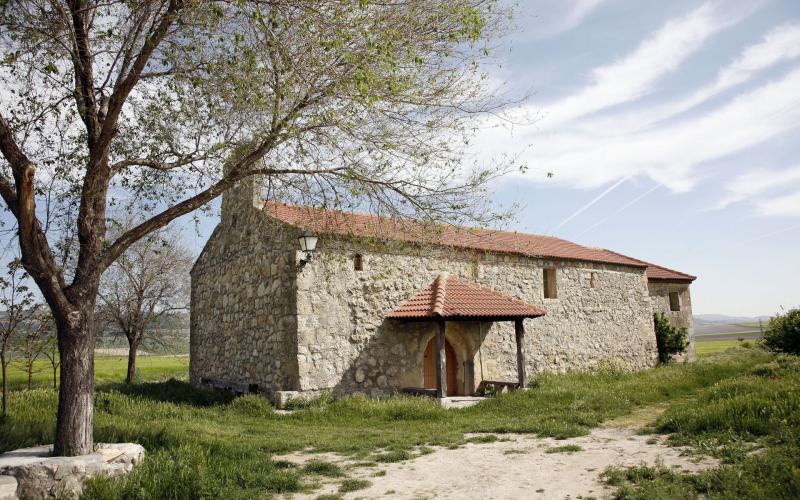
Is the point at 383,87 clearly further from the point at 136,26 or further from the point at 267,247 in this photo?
the point at 267,247

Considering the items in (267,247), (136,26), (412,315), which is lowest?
(412,315)

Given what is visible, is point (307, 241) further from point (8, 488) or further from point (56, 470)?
point (8, 488)

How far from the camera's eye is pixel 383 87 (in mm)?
7270

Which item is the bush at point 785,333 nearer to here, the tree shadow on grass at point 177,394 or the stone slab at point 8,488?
the tree shadow on grass at point 177,394

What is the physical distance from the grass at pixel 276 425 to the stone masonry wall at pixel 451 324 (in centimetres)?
111

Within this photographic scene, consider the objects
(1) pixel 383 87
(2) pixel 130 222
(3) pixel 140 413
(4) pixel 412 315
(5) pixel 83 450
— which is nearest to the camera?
(5) pixel 83 450

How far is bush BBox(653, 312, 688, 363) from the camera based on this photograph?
1992 centimetres

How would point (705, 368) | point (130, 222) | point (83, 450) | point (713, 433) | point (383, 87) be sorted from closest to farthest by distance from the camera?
point (83, 450), point (713, 433), point (383, 87), point (705, 368), point (130, 222)

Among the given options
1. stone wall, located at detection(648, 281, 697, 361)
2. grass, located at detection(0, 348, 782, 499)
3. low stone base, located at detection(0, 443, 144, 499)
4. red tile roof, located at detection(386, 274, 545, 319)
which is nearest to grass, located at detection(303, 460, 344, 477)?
grass, located at detection(0, 348, 782, 499)

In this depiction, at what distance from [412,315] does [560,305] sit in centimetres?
621

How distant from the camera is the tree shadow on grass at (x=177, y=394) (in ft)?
41.1

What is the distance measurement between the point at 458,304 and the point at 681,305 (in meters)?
13.5

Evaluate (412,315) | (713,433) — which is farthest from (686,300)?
(713,433)

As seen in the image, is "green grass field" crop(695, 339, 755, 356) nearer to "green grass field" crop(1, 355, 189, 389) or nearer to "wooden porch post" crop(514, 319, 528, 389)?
"wooden porch post" crop(514, 319, 528, 389)
